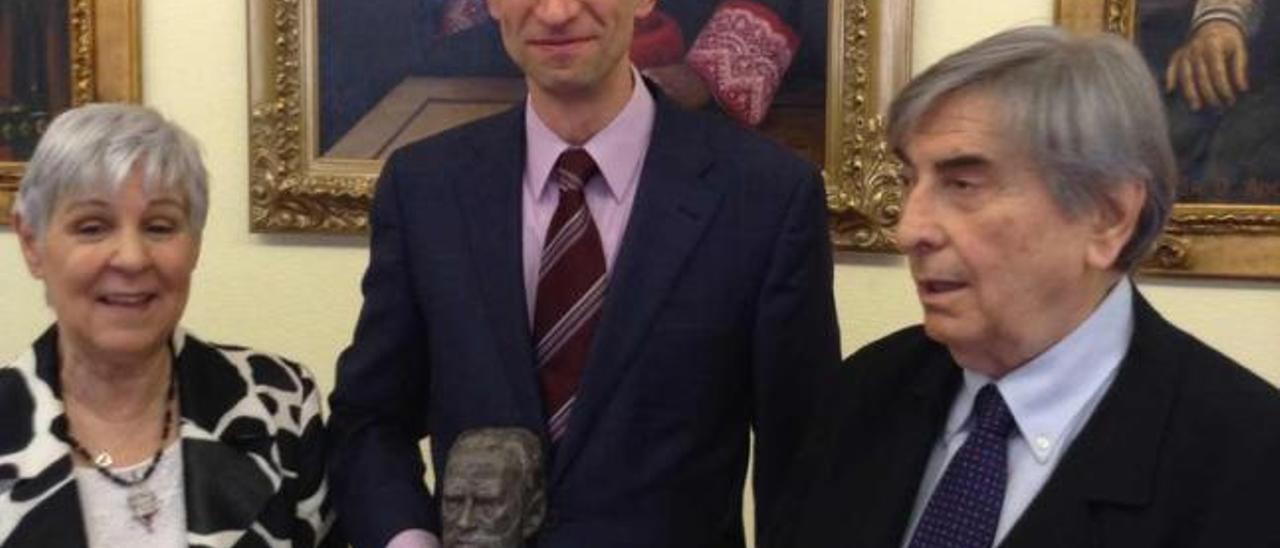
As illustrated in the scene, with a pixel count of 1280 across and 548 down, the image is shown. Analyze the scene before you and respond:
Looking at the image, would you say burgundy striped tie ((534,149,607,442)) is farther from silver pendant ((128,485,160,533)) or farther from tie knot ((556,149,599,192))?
silver pendant ((128,485,160,533))

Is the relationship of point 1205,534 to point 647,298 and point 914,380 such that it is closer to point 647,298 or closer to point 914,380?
point 914,380

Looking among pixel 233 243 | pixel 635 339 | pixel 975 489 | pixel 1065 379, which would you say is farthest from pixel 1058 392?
pixel 233 243

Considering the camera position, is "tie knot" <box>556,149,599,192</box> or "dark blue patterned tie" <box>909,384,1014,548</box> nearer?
"dark blue patterned tie" <box>909,384,1014,548</box>

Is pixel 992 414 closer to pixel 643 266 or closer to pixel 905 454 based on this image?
pixel 905 454

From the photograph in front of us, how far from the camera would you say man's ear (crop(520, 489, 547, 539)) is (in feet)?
5.35

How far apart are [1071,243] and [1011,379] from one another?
150 mm

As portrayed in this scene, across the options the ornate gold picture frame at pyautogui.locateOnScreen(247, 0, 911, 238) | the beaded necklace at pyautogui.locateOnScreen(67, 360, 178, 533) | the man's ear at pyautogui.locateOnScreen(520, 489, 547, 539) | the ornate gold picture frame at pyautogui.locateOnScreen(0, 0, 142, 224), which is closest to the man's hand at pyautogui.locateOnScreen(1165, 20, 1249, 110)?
the man's ear at pyautogui.locateOnScreen(520, 489, 547, 539)

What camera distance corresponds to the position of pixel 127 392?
70.4 inches

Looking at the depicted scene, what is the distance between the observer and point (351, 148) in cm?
261

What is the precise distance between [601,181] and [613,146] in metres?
0.05

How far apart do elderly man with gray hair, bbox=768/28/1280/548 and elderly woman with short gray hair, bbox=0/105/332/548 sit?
2.59ft

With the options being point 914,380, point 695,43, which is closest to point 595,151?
point 914,380

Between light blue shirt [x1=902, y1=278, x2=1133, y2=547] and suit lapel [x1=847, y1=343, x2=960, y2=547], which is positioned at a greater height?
light blue shirt [x1=902, y1=278, x2=1133, y2=547]

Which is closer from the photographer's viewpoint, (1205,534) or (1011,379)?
(1205,534)
